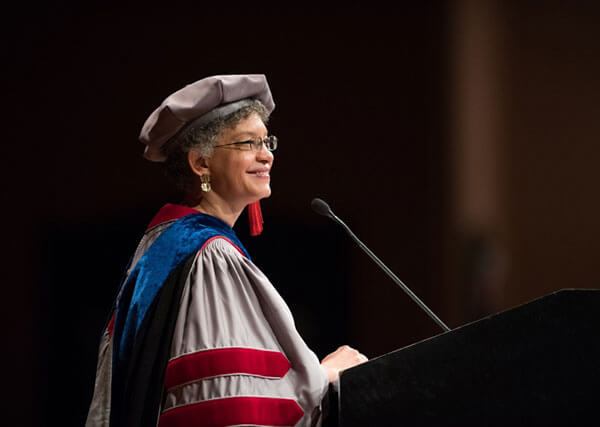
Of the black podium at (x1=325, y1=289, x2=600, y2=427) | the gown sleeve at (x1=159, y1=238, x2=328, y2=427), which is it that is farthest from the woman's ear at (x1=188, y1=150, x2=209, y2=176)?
the black podium at (x1=325, y1=289, x2=600, y2=427)

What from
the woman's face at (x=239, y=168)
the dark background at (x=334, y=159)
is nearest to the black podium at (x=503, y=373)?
the woman's face at (x=239, y=168)

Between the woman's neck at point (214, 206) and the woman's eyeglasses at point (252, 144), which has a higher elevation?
the woman's eyeglasses at point (252, 144)

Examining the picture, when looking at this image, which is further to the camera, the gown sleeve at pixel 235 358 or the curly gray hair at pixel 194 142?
the curly gray hair at pixel 194 142

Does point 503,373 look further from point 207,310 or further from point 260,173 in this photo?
point 260,173

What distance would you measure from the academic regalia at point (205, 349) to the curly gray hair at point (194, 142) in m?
0.17

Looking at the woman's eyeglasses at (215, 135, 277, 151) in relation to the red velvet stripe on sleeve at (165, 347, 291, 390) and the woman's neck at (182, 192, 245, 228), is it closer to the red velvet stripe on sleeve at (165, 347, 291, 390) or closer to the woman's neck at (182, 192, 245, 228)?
the woman's neck at (182, 192, 245, 228)

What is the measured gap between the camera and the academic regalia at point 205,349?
1409mm

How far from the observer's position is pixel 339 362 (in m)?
1.58

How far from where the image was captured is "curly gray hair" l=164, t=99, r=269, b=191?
1.68 metres

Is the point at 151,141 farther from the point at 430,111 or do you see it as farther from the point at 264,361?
the point at 430,111

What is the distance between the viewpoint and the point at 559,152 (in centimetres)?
378

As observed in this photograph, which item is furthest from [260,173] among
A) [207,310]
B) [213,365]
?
[213,365]

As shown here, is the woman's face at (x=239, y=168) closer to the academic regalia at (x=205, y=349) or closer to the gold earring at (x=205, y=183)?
the gold earring at (x=205, y=183)

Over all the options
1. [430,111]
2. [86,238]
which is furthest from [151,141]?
[430,111]
